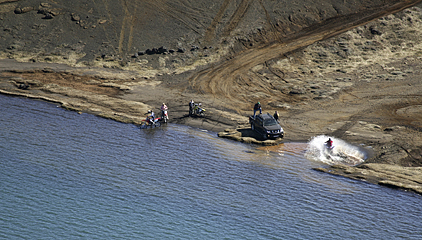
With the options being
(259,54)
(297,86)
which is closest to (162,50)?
(259,54)

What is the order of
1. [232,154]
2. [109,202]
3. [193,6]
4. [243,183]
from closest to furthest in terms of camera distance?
[109,202]
[243,183]
[232,154]
[193,6]

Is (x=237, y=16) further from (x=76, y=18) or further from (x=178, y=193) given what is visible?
(x=178, y=193)

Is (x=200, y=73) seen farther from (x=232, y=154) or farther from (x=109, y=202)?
(x=109, y=202)

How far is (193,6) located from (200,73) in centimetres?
1800

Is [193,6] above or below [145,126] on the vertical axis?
Answer: above

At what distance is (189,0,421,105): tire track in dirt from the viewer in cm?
4894

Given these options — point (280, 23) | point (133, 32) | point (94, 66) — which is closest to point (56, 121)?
point (94, 66)

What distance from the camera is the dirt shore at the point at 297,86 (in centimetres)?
3656

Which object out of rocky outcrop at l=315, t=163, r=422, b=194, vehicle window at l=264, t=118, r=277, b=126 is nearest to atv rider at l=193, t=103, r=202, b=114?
vehicle window at l=264, t=118, r=277, b=126

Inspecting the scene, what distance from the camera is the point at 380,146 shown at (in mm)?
33469

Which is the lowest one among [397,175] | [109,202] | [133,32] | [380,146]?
[109,202]

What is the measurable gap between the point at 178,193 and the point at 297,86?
2705 centimetres

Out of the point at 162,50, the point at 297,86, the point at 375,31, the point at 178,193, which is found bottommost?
the point at 178,193

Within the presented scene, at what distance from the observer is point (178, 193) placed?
27250 millimetres
